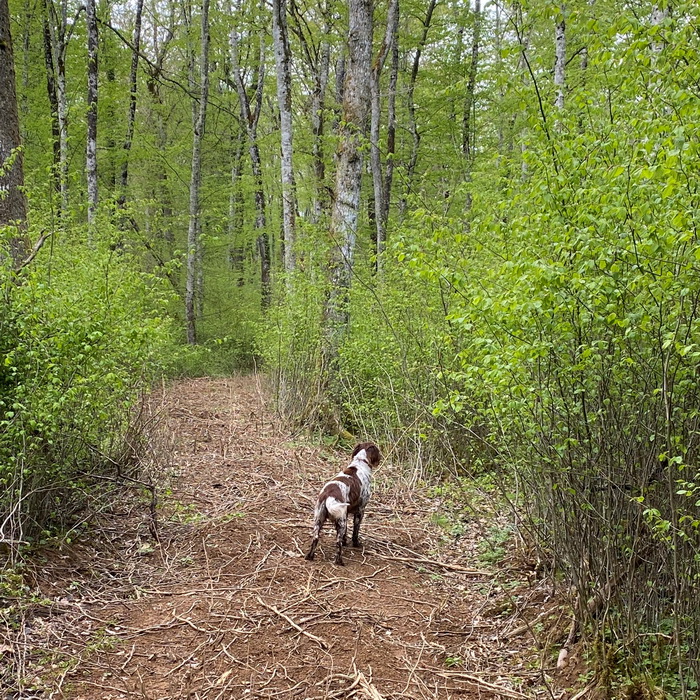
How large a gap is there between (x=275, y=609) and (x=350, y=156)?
6.45 meters

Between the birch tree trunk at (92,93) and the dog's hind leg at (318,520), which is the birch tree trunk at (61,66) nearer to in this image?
the birch tree trunk at (92,93)

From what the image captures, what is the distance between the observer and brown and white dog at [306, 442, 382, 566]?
4094 mm

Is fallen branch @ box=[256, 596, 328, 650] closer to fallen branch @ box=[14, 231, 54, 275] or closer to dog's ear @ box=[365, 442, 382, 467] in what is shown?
dog's ear @ box=[365, 442, 382, 467]

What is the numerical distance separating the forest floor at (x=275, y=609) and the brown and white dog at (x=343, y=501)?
8.1 inches

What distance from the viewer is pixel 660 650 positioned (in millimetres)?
2824

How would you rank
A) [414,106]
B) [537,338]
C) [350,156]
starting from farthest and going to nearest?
[414,106]
[350,156]
[537,338]

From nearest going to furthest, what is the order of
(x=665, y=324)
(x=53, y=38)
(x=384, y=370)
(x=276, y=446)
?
(x=665, y=324) → (x=384, y=370) → (x=276, y=446) → (x=53, y=38)

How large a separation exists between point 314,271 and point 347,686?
21.2ft

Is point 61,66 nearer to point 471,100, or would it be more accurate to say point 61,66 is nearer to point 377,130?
point 377,130

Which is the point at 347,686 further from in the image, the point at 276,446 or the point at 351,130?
the point at 351,130

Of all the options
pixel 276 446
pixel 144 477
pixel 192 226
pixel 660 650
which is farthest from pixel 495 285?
pixel 192 226

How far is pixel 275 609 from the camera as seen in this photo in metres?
3.55

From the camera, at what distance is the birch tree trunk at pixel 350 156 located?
8.05 m

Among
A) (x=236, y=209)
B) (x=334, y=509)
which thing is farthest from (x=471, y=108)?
(x=334, y=509)
